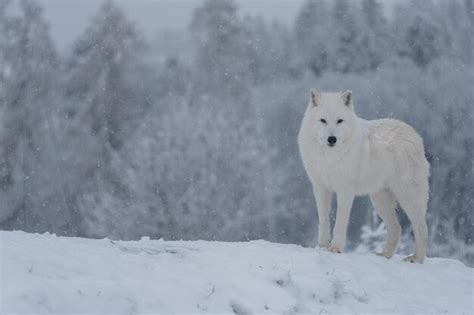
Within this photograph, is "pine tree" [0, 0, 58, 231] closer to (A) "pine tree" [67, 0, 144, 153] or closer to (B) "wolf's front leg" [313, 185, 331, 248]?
(A) "pine tree" [67, 0, 144, 153]

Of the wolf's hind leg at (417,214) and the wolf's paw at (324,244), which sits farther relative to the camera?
the wolf's hind leg at (417,214)

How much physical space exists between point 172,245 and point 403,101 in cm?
2690

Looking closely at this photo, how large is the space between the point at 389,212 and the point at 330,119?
1.72 meters

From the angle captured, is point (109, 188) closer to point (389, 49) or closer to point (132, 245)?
point (389, 49)

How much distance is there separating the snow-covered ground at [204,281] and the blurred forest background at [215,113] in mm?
20623

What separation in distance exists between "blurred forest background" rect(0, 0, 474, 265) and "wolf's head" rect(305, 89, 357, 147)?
19.7 metres

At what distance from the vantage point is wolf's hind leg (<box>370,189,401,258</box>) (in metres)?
9.12

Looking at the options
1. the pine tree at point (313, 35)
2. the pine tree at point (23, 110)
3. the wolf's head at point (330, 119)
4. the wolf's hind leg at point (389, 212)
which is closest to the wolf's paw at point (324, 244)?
the wolf's hind leg at point (389, 212)

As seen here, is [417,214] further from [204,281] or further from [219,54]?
[219,54]

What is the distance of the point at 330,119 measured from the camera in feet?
26.8

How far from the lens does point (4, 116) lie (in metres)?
31.4

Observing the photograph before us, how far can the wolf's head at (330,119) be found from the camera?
811 centimetres

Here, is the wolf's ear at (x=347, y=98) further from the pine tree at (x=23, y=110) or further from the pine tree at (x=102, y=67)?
the pine tree at (x=102, y=67)

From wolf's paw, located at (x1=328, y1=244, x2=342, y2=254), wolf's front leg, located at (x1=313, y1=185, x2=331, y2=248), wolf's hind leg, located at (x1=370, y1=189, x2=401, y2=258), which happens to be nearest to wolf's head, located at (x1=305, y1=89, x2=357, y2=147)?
wolf's front leg, located at (x1=313, y1=185, x2=331, y2=248)
